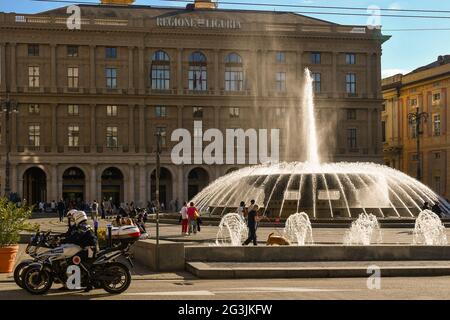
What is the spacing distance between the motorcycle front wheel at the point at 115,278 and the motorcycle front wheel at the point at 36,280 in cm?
111

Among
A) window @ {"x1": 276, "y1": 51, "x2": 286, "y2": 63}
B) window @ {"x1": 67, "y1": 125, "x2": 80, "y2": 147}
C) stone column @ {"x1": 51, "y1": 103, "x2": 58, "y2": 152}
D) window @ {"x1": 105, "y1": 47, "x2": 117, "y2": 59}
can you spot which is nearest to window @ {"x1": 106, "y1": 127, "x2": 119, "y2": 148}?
window @ {"x1": 67, "y1": 125, "x2": 80, "y2": 147}

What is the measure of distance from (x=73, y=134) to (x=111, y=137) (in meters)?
4.26

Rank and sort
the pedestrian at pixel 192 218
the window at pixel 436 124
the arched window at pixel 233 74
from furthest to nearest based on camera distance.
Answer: the arched window at pixel 233 74 < the window at pixel 436 124 < the pedestrian at pixel 192 218

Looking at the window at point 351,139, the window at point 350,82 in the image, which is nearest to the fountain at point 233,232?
the window at point 351,139

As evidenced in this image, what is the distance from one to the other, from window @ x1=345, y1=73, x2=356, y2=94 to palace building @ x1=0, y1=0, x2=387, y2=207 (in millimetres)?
123

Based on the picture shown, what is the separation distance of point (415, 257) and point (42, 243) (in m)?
10.1

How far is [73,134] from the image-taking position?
8350 cm

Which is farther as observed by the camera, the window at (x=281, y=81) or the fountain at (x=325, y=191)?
the window at (x=281, y=81)

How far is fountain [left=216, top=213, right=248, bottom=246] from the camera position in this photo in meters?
26.1

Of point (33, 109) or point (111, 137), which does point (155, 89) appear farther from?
point (33, 109)

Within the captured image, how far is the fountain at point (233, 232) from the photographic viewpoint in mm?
26109

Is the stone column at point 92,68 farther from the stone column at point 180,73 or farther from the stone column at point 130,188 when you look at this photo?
the stone column at point 130,188

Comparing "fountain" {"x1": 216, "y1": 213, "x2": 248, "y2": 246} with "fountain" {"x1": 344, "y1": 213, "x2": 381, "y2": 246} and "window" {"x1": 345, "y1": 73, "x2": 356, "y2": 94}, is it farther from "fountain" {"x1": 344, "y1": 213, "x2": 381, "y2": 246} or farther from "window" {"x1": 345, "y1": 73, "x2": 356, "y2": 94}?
"window" {"x1": 345, "y1": 73, "x2": 356, "y2": 94}
